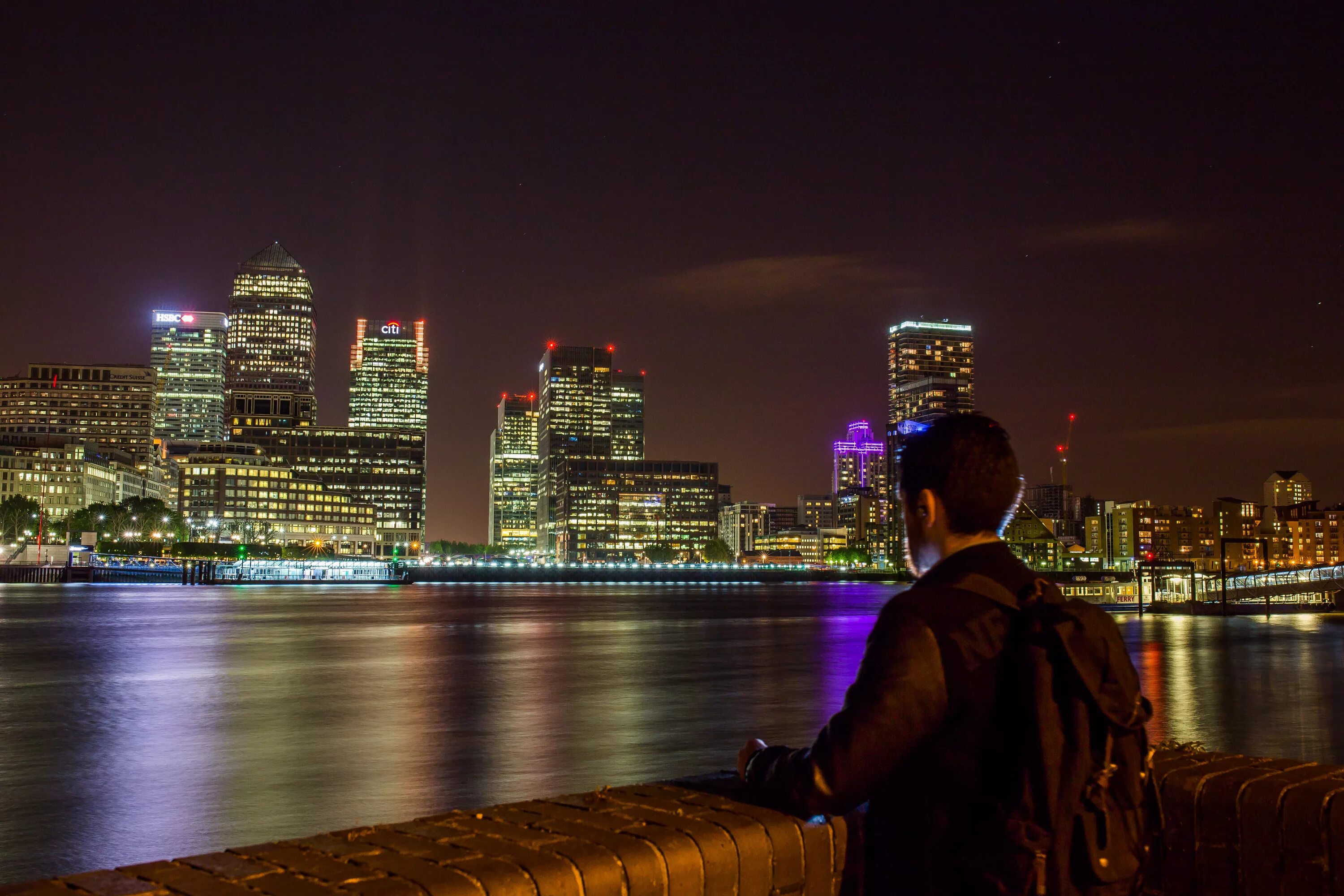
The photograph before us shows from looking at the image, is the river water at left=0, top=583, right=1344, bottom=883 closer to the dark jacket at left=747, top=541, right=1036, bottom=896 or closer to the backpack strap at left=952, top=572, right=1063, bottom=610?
A: the dark jacket at left=747, top=541, right=1036, bottom=896

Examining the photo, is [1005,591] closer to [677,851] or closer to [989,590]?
[989,590]

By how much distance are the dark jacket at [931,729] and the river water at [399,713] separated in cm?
766

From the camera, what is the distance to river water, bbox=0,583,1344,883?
1112cm

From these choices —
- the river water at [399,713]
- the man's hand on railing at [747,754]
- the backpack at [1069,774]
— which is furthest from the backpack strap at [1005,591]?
the river water at [399,713]

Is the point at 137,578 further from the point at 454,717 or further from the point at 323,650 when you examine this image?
the point at 454,717

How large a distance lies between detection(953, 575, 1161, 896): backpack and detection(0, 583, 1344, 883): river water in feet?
26.5

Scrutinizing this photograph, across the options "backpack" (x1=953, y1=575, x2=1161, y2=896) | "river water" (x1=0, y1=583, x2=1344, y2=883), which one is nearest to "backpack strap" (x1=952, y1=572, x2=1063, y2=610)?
"backpack" (x1=953, y1=575, x2=1161, y2=896)

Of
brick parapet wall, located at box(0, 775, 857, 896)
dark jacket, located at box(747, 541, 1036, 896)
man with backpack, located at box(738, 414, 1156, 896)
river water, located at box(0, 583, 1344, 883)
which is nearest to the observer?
brick parapet wall, located at box(0, 775, 857, 896)

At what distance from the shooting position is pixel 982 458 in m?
3.89

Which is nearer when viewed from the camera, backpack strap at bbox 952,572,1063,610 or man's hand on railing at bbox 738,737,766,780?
backpack strap at bbox 952,572,1063,610

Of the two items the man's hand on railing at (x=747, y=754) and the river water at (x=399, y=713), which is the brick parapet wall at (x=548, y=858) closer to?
the man's hand on railing at (x=747, y=754)

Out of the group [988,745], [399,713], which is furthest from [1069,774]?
[399,713]

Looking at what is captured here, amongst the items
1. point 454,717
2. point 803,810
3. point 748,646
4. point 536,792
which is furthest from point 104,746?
point 748,646

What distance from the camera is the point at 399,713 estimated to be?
18688 millimetres
